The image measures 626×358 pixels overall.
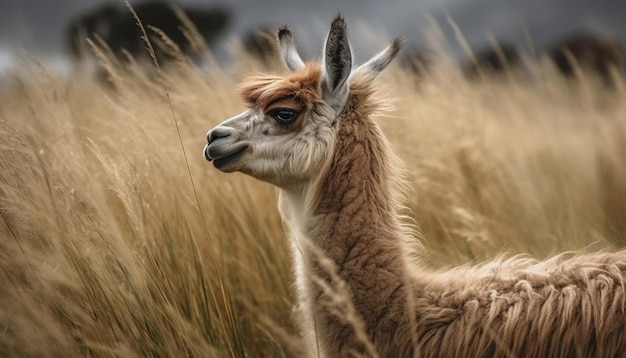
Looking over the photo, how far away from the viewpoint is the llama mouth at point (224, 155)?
2.66 metres

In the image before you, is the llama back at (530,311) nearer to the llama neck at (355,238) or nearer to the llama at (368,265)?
the llama at (368,265)

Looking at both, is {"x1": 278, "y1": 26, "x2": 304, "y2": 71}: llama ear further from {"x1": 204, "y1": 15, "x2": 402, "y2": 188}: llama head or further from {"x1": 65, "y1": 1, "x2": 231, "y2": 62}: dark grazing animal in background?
{"x1": 65, "y1": 1, "x2": 231, "y2": 62}: dark grazing animal in background

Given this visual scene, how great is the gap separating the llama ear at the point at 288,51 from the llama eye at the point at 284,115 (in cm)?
58

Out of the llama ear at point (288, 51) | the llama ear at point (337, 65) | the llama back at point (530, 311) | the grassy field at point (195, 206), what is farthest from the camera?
the llama ear at point (288, 51)

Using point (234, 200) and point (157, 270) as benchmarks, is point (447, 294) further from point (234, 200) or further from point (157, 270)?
point (234, 200)

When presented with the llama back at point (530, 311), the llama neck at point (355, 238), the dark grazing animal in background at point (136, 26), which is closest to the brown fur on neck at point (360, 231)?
the llama neck at point (355, 238)

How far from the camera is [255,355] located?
3004mm

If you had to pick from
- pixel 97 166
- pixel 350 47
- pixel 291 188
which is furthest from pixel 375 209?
pixel 97 166

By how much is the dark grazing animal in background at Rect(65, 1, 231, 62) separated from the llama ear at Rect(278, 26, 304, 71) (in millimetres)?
1790

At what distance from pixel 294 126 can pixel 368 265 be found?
73cm

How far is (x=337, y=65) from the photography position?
2.74 m

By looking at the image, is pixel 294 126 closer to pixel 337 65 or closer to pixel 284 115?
pixel 284 115

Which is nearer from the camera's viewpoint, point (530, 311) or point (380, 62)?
point (530, 311)

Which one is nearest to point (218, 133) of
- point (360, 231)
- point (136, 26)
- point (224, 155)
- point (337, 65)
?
point (224, 155)
